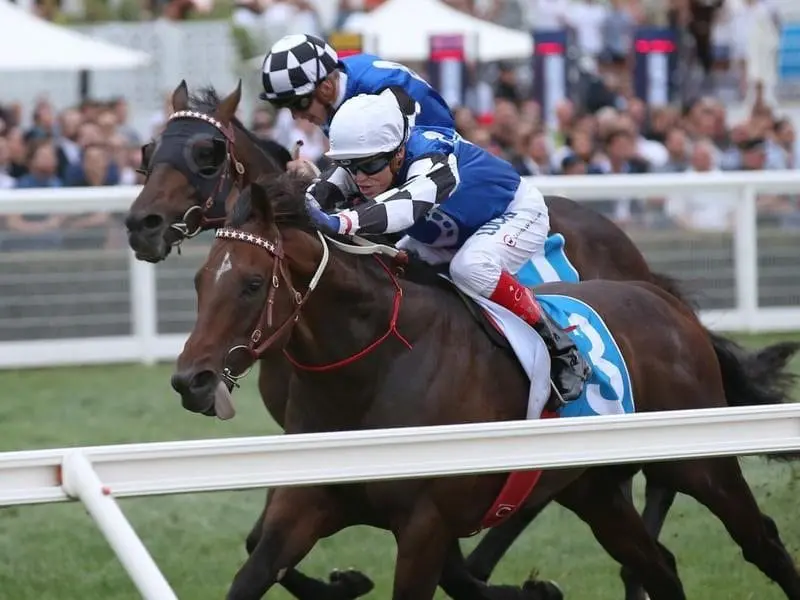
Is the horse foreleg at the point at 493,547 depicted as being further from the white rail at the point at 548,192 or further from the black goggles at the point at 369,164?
the white rail at the point at 548,192

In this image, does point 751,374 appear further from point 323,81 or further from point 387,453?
point 387,453

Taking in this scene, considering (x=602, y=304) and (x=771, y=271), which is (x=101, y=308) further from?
(x=602, y=304)

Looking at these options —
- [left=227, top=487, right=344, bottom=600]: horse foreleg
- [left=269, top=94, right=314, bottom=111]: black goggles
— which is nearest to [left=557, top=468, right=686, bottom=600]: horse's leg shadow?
[left=227, top=487, right=344, bottom=600]: horse foreleg

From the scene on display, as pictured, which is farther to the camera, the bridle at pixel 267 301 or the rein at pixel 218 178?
the rein at pixel 218 178

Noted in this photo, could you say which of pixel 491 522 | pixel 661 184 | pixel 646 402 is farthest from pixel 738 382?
pixel 661 184

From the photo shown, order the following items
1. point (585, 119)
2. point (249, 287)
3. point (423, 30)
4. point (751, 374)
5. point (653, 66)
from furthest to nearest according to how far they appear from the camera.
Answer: point (423, 30) → point (653, 66) → point (585, 119) → point (751, 374) → point (249, 287)

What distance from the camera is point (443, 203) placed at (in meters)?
5.04

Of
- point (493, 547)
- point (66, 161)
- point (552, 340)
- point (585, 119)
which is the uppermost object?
point (552, 340)

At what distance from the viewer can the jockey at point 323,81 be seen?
535 centimetres

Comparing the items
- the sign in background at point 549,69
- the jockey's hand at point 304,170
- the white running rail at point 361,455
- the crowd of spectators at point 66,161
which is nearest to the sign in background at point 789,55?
the sign in background at point 549,69

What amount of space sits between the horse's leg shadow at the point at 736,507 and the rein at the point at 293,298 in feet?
3.44

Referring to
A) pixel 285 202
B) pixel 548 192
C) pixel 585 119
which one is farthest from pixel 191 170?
pixel 585 119

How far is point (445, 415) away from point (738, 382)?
1444mm

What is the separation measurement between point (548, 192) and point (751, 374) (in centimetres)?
507
